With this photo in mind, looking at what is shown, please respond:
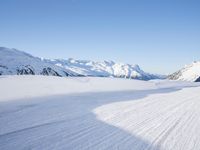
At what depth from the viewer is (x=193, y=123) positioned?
1005 cm

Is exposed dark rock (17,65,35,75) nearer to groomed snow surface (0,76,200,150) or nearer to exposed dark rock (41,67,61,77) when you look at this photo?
exposed dark rock (41,67,61,77)

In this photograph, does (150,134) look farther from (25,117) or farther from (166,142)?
(25,117)

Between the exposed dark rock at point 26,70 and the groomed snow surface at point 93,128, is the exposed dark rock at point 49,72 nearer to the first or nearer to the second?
the exposed dark rock at point 26,70

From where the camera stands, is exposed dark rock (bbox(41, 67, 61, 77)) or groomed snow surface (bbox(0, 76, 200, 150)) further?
exposed dark rock (bbox(41, 67, 61, 77))

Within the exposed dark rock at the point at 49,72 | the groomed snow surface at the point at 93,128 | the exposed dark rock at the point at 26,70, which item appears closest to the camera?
the groomed snow surface at the point at 93,128

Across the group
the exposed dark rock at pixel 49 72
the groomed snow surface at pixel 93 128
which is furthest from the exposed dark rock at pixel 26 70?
the groomed snow surface at pixel 93 128

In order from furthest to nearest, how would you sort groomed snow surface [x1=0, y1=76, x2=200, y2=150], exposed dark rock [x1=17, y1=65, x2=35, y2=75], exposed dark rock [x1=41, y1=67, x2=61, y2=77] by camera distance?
1. exposed dark rock [x1=41, y1=67, x2=61, y2=77]
2. exposed dark rock [x1=17, y1=65, x2=35, y2=75]
3. groomed snow surface [x1=0, y1=76, x2=200, y2=150]

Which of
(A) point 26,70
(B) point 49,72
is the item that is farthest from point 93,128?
(B) point 49,72

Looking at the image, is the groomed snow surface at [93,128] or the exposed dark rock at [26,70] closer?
the groomed snow surface at [93,128]

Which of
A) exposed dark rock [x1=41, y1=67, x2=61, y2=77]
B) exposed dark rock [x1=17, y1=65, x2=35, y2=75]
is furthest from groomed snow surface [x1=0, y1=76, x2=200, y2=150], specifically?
exposed dark rock [x1=41, y1=67, x2=61, y2=77]

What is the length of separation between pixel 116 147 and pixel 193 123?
4503 mm

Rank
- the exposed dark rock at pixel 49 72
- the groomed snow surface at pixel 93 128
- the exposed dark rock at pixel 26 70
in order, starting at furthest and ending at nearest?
the exposed dark rock at pixel 49 72, the exposed dark rock at pixel 26 70, the groomed snow surface at pixel 93 128

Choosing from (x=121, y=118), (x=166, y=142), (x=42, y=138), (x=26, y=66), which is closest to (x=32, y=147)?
(x=42, y=138)

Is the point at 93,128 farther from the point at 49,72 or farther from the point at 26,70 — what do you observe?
the point at 49,72
